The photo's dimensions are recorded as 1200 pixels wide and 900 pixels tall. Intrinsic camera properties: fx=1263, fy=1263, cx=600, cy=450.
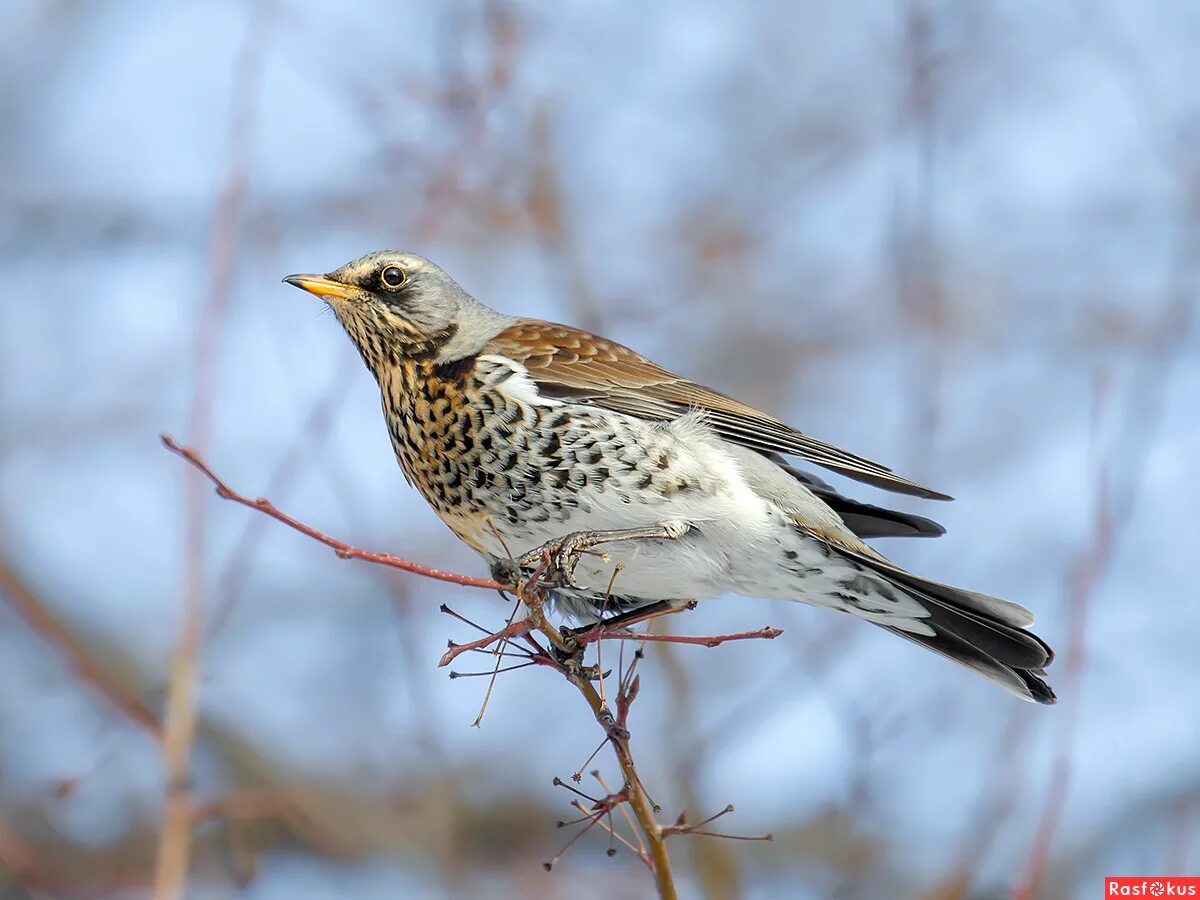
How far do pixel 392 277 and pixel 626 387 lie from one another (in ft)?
3.13

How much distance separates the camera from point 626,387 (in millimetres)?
4336

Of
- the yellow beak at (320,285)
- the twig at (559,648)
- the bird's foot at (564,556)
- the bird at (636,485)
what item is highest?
the yellow beak at (320,285)

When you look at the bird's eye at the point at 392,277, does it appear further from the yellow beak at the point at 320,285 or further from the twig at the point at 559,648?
the twig at the point at 559,648

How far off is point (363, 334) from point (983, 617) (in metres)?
2.34

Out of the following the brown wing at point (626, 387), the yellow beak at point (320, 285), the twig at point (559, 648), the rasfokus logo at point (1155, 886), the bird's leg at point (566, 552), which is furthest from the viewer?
the rasfokus logo at point (1155, 886)

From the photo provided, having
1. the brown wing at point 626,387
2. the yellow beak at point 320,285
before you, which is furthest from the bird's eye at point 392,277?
the brown wing at point 626,387

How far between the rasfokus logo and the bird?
3.12ft

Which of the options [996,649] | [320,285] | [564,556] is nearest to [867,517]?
[996,649]

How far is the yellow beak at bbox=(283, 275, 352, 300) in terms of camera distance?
14.0ft

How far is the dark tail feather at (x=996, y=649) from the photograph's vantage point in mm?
4137

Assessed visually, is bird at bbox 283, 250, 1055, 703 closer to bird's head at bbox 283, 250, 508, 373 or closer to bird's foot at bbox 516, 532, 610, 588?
bird's head at bbox 283, 250, 508, 373

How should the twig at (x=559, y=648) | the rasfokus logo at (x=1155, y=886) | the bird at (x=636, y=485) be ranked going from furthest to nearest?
1. the rasfokus logo at (x=1155, y=886)
2. the bird at (x=636, y=485)
3. the twig at (x=559, y=648)

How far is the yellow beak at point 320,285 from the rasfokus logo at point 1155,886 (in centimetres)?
344

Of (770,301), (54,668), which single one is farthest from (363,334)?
(770,301)
